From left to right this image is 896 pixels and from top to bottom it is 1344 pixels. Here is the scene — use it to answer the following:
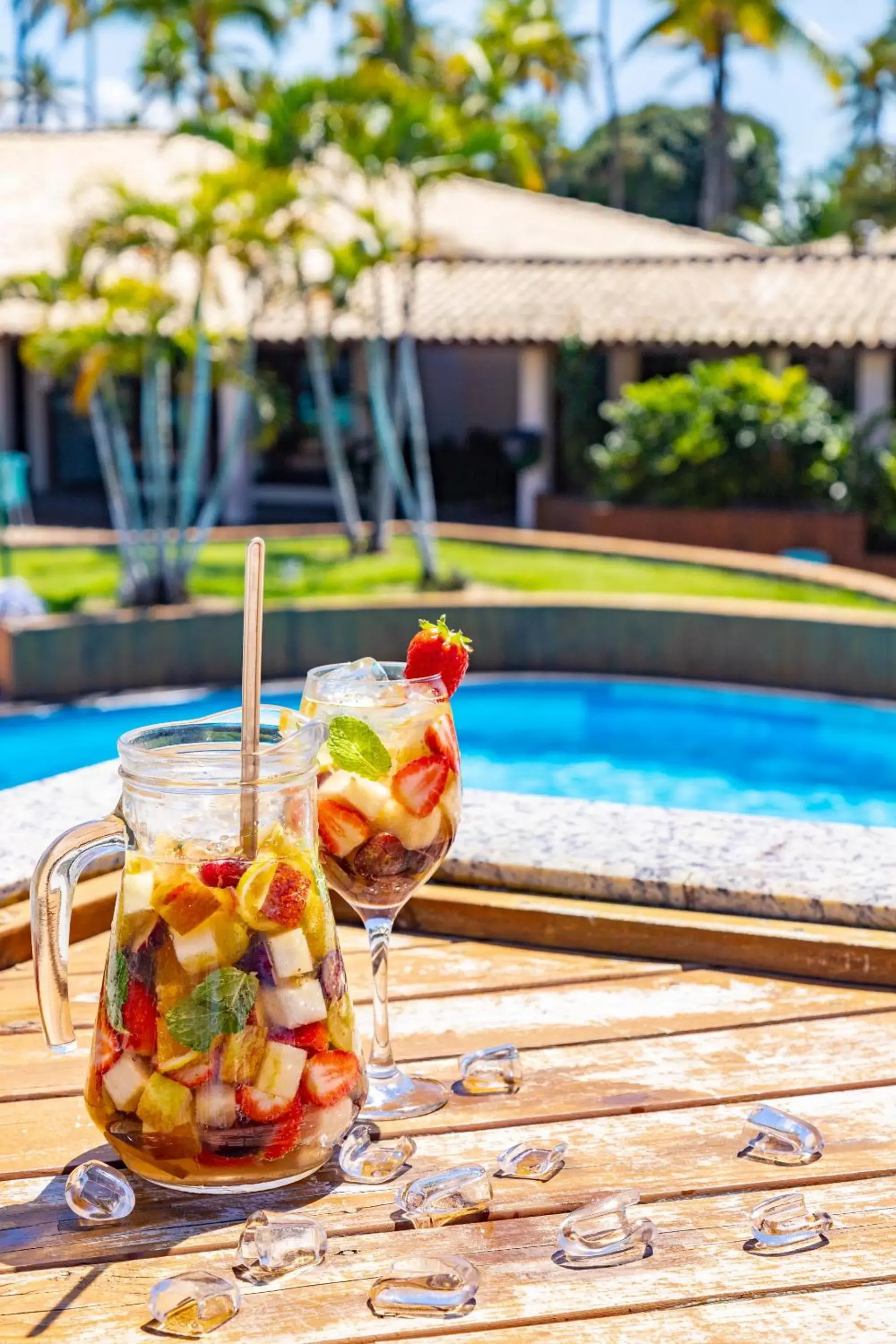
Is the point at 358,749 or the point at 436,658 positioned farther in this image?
the point at 436,658

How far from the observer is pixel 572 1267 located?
4.81 ft

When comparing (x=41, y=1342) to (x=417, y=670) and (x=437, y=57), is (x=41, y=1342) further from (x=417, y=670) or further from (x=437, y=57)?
(x=437, y=57)

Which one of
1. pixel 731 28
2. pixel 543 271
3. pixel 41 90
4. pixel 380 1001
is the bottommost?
pixel 380 1001

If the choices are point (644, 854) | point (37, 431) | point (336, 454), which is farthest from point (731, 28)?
point (644, 854)

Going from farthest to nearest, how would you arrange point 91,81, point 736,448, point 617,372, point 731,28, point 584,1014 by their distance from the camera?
point 91,81
point 731,28
point 617,372
point 736,448
point 584,1014

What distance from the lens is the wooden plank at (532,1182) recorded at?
152 centimetres

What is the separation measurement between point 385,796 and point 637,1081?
1.44 feet

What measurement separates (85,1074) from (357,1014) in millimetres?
360

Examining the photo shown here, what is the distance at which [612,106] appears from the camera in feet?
121

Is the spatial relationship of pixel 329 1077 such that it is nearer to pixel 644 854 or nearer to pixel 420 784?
pixel 420 784

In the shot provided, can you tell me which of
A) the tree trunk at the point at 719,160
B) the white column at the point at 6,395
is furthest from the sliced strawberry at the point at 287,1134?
the tree trunk at the point at 719,160

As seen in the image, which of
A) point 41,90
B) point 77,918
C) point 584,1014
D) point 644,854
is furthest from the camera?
point 41,90

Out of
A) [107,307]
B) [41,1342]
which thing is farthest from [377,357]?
[41,1342]

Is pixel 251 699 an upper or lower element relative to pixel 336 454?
upper
